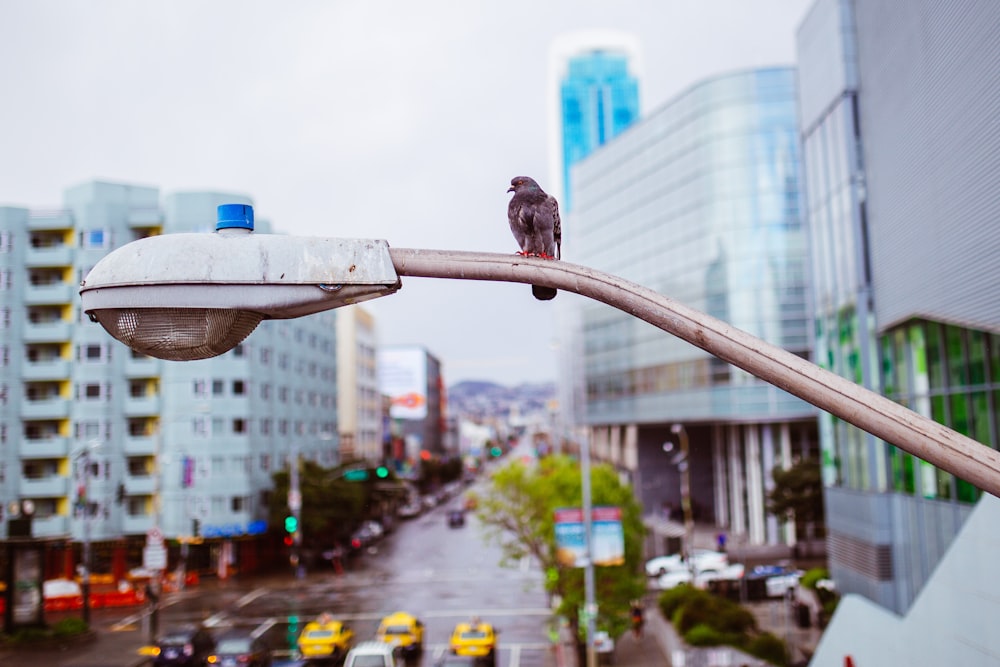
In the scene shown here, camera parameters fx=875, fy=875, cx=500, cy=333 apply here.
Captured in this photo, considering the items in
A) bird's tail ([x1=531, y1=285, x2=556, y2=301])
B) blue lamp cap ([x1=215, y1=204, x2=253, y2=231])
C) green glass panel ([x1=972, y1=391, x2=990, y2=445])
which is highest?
blue lamp cap ([x1=215, y1=204, x2=253, y2=231])

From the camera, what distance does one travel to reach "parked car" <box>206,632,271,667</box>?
24562mm

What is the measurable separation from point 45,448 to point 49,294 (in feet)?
26.4

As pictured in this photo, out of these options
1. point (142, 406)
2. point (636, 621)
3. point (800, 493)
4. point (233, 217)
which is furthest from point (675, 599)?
point (142, 406)

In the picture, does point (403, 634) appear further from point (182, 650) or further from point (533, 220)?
point (533, 220)

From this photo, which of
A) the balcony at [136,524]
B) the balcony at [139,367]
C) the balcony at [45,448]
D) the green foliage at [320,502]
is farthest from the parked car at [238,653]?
the green foliage at [320,502]

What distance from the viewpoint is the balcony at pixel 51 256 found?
43906 millimetres

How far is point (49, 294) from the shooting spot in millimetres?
44594

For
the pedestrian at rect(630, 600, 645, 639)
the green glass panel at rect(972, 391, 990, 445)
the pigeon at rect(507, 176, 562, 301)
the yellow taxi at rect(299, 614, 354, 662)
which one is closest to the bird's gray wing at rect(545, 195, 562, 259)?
the pigeon at rect(507, 176, 562, 301)

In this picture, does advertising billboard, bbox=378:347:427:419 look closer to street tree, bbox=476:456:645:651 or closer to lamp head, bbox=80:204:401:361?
street tree, bbox=476:456:645:651

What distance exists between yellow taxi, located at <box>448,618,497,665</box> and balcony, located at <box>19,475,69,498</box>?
90.2 feet

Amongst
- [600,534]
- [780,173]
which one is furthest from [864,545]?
[780,173]

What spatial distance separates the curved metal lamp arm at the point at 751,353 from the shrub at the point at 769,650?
22.6m

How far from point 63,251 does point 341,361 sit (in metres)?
44.2

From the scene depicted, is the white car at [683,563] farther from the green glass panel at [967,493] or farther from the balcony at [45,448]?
the balcony at [45,448]
